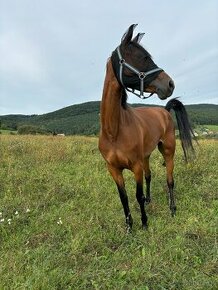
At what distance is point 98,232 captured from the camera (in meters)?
5.14

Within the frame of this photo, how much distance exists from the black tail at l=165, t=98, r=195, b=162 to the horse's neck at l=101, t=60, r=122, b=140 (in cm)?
284

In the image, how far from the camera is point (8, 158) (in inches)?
369

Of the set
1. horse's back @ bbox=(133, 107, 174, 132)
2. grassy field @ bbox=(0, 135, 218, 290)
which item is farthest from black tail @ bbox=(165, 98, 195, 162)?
grassy field @ bbox=(0, 135, 218, 290)

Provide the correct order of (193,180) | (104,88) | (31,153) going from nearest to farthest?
(104,88)
(193,180)
(31,153)

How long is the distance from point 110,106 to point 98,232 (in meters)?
1.74

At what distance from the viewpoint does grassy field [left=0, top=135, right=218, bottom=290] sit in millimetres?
3816

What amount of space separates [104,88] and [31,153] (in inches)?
230

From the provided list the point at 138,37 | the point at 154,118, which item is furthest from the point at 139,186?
the point at 138,37

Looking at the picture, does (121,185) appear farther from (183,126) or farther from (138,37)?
(183,126)

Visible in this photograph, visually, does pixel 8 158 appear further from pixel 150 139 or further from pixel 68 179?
pixel 150 139

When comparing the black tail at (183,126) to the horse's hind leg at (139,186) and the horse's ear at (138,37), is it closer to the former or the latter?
the horse's hind leg at (139,186)

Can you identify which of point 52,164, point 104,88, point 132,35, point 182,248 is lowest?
point 182,248

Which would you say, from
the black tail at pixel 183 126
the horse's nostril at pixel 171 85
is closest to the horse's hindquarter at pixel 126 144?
the horse's nostril at pixel 171 85

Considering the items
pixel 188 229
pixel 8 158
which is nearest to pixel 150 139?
pixel 188 229
